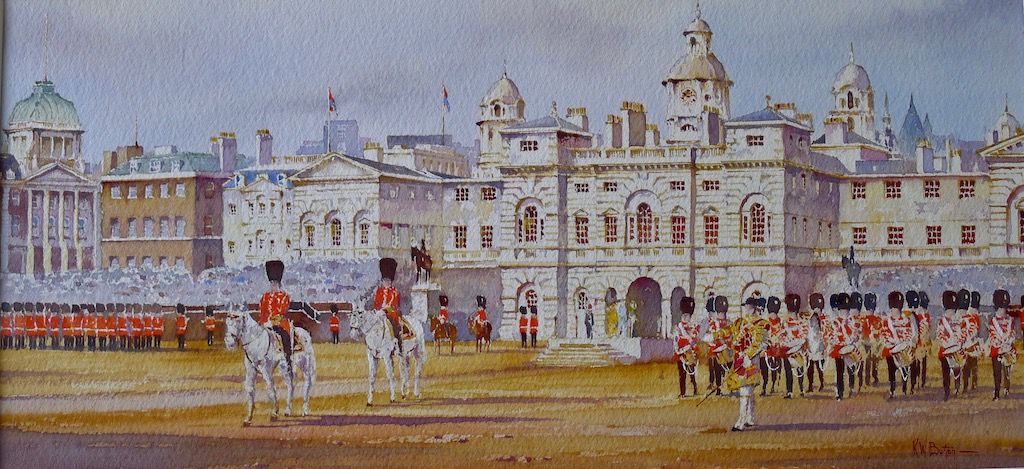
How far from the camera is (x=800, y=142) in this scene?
12.8 metres

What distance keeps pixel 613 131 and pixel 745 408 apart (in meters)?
2.50

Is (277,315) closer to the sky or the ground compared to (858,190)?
closer to the ground

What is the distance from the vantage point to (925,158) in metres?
12.7

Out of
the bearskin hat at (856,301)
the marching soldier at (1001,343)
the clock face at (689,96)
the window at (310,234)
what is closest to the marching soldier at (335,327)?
the window at (310,234)

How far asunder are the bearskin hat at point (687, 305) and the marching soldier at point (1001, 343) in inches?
96.8

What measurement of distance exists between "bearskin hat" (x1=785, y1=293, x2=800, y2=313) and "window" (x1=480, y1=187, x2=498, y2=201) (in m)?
2.62

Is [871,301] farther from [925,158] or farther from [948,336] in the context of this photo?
[925,158]

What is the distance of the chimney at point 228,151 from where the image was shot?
38.7 ft

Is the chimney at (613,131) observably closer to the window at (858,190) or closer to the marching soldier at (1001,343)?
the window at (858,190)

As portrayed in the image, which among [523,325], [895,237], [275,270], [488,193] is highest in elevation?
[488,193]

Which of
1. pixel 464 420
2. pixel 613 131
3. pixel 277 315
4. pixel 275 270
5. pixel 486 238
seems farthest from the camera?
pixel 486 238

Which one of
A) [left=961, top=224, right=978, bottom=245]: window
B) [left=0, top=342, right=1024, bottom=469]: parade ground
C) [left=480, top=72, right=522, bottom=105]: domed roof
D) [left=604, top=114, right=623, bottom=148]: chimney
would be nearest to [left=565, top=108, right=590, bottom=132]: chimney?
[left=604, top=114, right=623, bottom=148]: chimney

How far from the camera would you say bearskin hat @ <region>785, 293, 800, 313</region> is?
41.4ft
